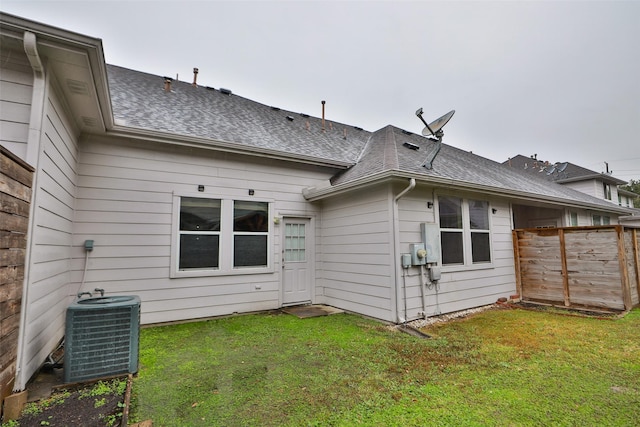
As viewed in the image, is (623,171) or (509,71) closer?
(509,71)

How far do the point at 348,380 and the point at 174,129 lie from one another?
479cm

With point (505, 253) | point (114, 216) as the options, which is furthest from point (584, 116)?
point (114, 216)

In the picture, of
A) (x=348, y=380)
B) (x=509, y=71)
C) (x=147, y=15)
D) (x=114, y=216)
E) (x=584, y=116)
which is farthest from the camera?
(x=584, y=116)

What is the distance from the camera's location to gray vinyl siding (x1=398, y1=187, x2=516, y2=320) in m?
5.04

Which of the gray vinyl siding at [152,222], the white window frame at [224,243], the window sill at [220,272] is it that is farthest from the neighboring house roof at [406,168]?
the gray vinyl siding at [152,222]

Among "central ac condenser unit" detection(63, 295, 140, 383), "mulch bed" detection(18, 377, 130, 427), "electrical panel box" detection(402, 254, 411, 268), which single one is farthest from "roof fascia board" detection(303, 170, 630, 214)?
"mulch bed" detection(18, 377, 130, 427)

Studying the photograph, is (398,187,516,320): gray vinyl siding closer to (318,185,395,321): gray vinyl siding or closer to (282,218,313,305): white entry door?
(318,185,395,321): gray vinyl siding

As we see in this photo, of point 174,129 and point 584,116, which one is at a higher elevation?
point 584,116

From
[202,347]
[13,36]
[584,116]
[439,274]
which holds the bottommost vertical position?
[202,347]

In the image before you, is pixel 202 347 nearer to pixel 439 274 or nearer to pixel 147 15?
pixel 439 274

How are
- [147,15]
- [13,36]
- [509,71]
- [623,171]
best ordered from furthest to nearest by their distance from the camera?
1. [623,171]
2. [509,71]
3. [147,15]
4. [13,36]

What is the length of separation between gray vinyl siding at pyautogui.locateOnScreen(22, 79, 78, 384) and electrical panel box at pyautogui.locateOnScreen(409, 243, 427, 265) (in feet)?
15.7

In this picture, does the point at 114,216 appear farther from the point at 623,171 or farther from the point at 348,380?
the point at 623,171

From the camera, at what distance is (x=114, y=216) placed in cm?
458
